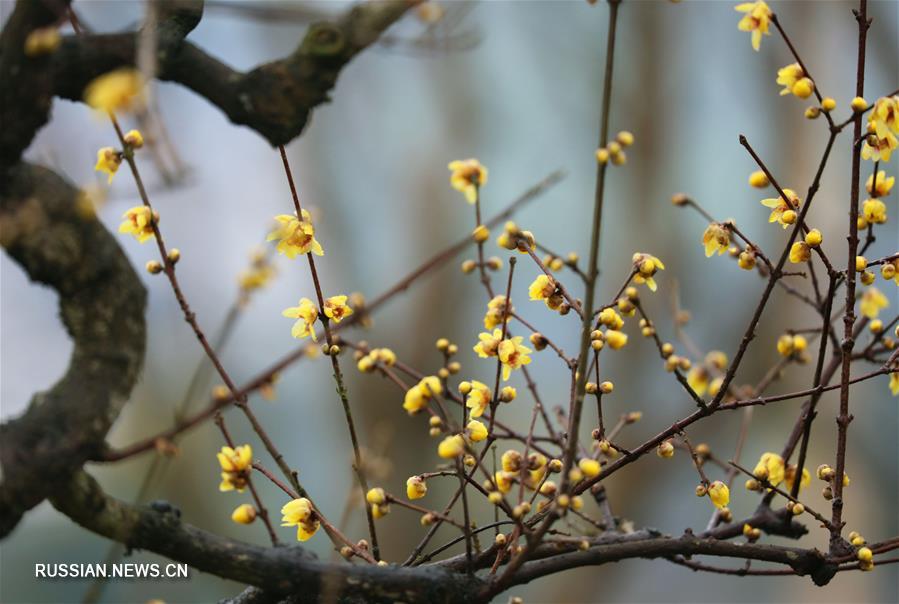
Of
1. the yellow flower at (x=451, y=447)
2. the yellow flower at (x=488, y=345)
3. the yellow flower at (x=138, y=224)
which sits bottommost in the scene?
the yellow flower at (x=451, y=447)

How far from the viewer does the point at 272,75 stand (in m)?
0.71

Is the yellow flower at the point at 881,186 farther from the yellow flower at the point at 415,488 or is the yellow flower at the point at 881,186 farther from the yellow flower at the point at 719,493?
the yellow flower at the point at 415,488

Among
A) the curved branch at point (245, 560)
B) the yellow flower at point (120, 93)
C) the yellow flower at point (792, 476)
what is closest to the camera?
the yellow flower at point (120, 93)

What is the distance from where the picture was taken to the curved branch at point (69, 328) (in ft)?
2.05

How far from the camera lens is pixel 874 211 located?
0.93 meters

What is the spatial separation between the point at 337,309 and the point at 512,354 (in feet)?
0.61

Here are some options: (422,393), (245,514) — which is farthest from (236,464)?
(422,393)

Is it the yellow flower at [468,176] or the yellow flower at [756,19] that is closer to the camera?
the yellow flower at [756,19]

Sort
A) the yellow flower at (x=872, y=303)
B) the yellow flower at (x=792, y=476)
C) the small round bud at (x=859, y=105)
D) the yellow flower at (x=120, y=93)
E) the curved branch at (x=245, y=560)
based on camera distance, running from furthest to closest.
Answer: the yellow flower at (x=872, y=303) → the yellow flower at (x=792, y=476) → the small round bud at (x=859, y=105) → the curved branch at (x=245, y=560) → the yellow flower at (x=120, y=93)

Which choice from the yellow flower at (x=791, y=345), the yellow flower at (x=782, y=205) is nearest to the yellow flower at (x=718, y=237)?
the yellow flower at (x=782, y=205)

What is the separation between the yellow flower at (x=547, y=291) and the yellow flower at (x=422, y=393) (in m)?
0.19

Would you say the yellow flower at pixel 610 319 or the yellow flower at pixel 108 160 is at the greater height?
the yellow flower at pixel 108 160

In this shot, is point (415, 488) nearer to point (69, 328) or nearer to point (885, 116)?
point (69, 328)

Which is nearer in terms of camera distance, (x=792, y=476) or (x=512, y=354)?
(x=512, y=354)
